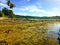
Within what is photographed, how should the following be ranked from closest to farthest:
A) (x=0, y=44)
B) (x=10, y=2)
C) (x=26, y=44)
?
(x=0, y=44), (x=26, y=44), (x=10, y=2)

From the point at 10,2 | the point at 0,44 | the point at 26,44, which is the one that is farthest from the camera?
the point at 10,2

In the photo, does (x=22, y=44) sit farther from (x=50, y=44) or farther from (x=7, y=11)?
(x=7, y=11)

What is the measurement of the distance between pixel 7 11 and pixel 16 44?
3239 inches

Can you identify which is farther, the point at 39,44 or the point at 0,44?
the point at 39,44

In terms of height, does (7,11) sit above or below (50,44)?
above

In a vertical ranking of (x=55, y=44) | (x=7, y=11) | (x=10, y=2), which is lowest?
(x=55, y=44)

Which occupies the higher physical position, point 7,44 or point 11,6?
point 11,6

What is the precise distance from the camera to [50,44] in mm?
24703

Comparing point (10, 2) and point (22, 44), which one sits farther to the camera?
point (10, 2)

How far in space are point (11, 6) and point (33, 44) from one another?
253ft

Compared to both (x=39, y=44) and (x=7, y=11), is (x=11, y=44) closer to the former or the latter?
(x=39, y=44)

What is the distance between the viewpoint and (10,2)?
9788 cm

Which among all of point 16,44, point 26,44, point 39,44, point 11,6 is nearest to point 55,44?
point 39,44

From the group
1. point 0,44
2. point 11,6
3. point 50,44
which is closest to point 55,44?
point 50,44
